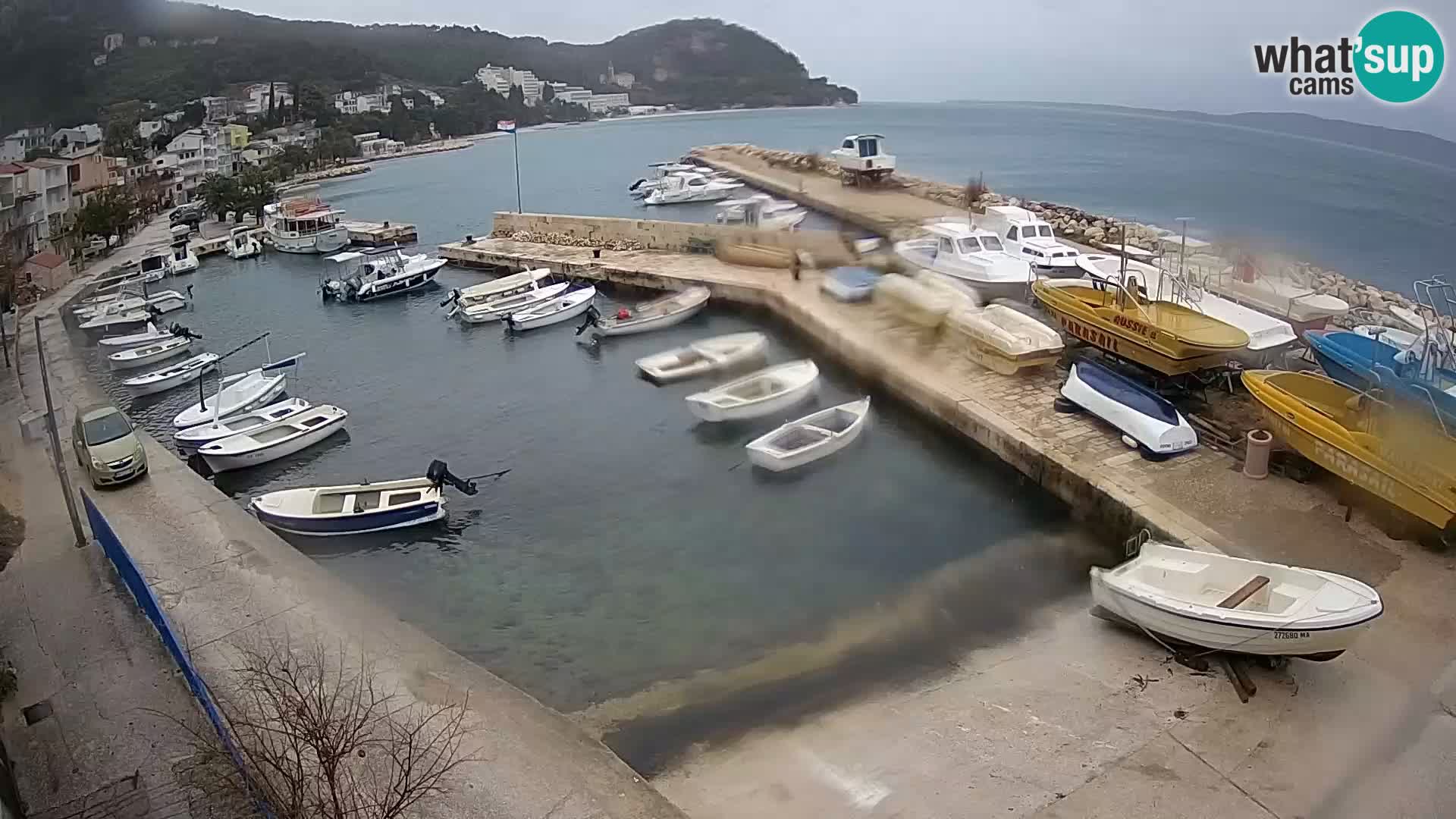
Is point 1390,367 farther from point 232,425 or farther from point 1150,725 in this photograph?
point 232,425

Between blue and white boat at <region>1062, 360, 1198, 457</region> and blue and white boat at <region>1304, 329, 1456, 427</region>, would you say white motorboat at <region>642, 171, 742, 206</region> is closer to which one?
blue and white boat at <region>1062, 360, 1198, 457</region>

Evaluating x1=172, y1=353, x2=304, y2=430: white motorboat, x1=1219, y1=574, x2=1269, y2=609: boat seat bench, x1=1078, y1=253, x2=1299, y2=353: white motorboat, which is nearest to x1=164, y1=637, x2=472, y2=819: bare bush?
x1=1219, y1=574, x2=1269, y2=609: boat seat bench

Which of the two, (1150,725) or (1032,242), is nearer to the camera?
(1150,725)

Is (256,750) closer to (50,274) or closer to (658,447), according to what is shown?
(658,447)

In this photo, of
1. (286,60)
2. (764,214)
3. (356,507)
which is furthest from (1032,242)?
(286,60)

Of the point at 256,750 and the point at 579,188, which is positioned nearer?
the point at 256,750

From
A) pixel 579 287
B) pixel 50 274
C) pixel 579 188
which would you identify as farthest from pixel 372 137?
pixel 579 287
